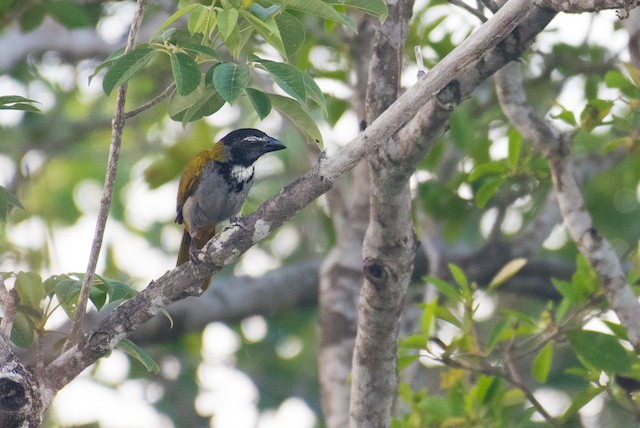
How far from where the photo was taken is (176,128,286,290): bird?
554 centimetres

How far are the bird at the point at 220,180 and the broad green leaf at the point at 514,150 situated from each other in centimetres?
130

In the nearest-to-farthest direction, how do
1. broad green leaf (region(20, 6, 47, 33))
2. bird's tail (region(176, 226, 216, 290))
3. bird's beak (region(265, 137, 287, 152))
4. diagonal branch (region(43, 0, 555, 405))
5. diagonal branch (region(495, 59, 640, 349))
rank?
1. diagonal branch (region(43, 0, 555, 405))
2. diagonal branch (region(495, 59, 640, 349))
3. bird's beak (region(265, 137, 287, 152))
4. bird's tail (region(176, 226, 216, 290))
5. broad green leaf (region(20, 6, 47, 33))

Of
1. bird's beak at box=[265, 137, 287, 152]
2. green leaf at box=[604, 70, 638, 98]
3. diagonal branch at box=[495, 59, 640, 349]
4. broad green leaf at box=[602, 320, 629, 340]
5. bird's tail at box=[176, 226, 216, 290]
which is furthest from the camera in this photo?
bird's tail at box=[176, 226, 216, 290]

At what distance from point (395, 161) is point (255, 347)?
5.54 meters

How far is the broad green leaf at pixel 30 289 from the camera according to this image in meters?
3.46

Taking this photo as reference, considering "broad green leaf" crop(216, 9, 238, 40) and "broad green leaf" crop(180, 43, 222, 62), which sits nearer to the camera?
"broad green leaf" crop(216, 9, 238, 40)

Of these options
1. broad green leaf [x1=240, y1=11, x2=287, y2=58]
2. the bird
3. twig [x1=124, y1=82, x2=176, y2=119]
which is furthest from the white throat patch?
broad green leaf [x1=240, y1=11, x2=287, y2=58]

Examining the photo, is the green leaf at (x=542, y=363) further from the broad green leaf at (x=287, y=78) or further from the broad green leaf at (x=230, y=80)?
the broad green leaf at (x=230, y=80)

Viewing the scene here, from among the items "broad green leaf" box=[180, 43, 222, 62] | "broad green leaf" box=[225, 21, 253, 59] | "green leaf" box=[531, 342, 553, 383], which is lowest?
"green leaf" box=[531, 342, 553, 383]

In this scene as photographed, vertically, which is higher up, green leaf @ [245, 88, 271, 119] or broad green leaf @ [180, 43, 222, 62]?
broad green leaf @ [180, 43, 222, 62]

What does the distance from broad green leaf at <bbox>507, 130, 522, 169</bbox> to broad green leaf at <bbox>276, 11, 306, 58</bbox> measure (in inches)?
70.9

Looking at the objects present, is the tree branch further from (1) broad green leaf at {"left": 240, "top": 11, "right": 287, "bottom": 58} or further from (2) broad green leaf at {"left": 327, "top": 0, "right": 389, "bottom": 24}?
(1) broad green leaf at {"left": 240, "top": 11, "right": 287, "bottom": 58}

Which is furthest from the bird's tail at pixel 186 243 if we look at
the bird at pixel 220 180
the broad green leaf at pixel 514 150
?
the broad green leaf at pixel 514 150

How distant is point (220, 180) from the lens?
5.57 metres
